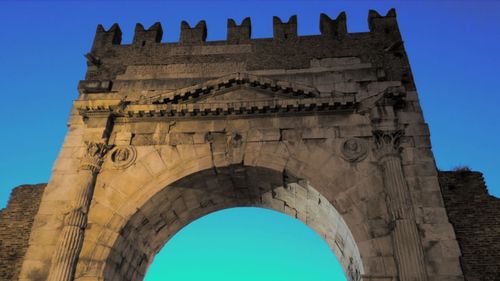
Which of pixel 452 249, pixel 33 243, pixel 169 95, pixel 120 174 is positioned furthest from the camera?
pixel 169 95

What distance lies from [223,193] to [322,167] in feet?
9.27

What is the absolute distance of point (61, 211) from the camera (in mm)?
10023

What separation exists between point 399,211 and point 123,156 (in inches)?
243

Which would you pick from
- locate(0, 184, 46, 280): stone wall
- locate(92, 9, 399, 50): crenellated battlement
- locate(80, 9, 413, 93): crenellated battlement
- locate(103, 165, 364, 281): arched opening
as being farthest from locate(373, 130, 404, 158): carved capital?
locate(0, 184, 46, 280): stone wall

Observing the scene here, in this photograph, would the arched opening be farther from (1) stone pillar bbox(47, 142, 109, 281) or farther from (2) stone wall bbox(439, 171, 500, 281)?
(2) stone wall bbox(439, 171, 500, 281)

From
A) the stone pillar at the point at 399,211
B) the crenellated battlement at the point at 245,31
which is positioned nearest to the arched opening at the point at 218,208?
the stone pillar at the point at 399,211

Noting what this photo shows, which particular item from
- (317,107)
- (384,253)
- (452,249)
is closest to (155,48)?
(317,107)

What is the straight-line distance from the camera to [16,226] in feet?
36.1

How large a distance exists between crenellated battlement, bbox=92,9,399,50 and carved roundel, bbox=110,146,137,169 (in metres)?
4.11

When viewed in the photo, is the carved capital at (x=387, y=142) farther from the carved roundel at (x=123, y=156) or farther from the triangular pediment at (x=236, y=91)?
the carved roundel at (x=123, y=156)

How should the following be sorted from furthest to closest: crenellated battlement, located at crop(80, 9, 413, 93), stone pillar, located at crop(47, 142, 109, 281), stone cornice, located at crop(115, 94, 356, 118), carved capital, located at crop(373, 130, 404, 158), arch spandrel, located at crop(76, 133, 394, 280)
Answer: crenellated battlement, located at crop(80, 9, 413, 93) < stone cornice, located at crop(115, 94, 356, 118) < carved capital, located at crop(373, 130, 404, 158) < arch spandrel, located at crop(76, 133, 394, 280) < stone pillar, located at crop(47, 142, 109, 281)

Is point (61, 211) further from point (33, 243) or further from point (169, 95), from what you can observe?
point (169, 95)

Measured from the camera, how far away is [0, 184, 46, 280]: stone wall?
1037 cm

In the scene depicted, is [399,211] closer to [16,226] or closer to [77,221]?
[77,221]
